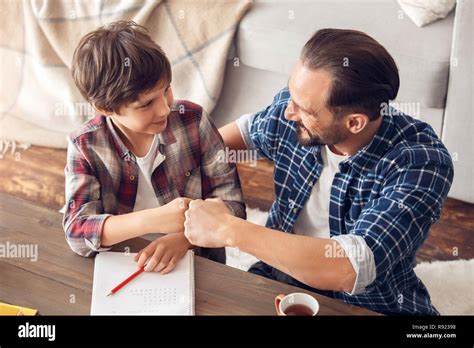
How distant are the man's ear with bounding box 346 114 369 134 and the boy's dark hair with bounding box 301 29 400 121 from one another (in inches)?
0.4

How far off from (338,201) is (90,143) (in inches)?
21.9

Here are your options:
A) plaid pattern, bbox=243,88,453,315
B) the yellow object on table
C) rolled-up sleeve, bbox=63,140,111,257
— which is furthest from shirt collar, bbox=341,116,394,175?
the yellow object on table

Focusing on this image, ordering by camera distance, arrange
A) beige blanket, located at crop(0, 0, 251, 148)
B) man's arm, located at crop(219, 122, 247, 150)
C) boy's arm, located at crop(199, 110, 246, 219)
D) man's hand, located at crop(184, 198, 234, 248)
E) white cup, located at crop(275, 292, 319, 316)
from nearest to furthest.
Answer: white cup, located at crop(275, 292, 319, 316)
man's hand, located at crop(184, 198, 234, 248)
boy's arm, located at crop(199, 110, 246, 219)
man's arm, located at crop(219, 122, 247, 150)
beige blanket, located at crop(0, 0, 251, 148)

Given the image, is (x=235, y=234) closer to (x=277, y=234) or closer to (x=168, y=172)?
(x=277, y=234)

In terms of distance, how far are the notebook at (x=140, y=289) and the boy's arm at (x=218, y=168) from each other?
0.21 meters

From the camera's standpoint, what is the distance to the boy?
1231 mm

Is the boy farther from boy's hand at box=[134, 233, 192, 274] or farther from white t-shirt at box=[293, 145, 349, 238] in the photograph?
white t-shirt at box=[293, 145, 349, 238]

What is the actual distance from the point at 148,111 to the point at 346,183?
45 cm

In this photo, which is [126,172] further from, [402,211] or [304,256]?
[402,211]

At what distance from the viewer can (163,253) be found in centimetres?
123

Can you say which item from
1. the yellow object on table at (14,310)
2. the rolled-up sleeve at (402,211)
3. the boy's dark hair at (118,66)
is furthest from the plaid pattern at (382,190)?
the yellow object on table at (14,310)

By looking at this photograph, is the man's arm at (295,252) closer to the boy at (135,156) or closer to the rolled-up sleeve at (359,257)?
the rolled-up sleeve at (359,257)

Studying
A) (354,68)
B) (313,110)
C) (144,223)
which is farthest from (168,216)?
(354,68)

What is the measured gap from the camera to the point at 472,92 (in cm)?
192
